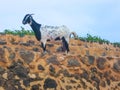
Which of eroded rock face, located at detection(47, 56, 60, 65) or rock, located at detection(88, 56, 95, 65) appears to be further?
rock, located at detection(88, 56, 95, 65)

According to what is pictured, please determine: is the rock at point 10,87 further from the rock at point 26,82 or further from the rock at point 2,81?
the rock at point 26,82

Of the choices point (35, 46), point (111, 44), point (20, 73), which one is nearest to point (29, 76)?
point (20, 73)

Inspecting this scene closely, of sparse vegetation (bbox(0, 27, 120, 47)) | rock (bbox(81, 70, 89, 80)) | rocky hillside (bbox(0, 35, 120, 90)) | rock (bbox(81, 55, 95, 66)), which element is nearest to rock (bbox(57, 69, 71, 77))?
rocky hillside (bbox(0, 35, 120, 90))

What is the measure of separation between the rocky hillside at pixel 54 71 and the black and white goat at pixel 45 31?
1.43 metres

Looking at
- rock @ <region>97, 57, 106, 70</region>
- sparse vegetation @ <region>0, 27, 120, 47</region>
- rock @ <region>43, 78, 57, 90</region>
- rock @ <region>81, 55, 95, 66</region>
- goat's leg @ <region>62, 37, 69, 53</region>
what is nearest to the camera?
rock @ <region>43, 78, 57, 90</region>

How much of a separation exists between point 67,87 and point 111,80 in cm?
208

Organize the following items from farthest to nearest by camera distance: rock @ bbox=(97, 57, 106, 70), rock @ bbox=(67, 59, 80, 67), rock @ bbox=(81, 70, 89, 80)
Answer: rock @ bbox=(97, 57, 106, 70), rock @ bbox=(81, 70, 89, 80), rock @ bbox=(67, 59, 80, 67)

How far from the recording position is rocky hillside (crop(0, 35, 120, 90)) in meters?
15.2

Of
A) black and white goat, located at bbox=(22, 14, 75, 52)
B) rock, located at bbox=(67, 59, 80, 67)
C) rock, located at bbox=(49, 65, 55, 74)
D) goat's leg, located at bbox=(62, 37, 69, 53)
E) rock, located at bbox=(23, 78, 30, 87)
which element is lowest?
rock, located at bbox=(23, 78, 30, 87)

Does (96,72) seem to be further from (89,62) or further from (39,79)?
(39,79)

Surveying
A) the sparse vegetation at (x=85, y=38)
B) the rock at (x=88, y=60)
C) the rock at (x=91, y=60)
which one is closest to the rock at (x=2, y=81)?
the rock at (x=88, y=60)

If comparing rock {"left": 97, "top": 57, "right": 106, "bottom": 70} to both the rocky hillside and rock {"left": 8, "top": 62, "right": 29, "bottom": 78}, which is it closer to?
the rocky hillside

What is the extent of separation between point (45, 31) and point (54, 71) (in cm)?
251

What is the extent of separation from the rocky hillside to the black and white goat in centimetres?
143
